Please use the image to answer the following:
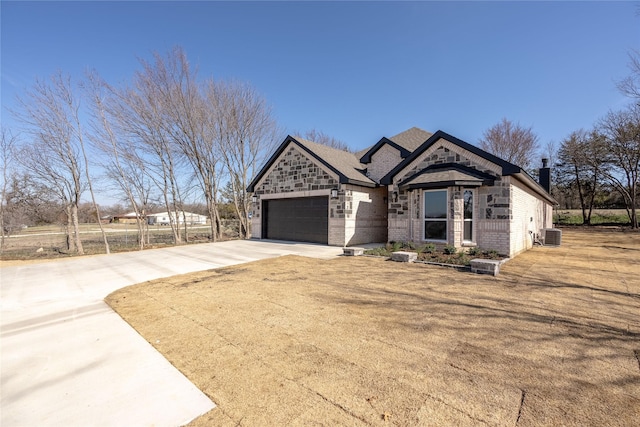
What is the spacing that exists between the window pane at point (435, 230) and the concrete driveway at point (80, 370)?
9.93 meters

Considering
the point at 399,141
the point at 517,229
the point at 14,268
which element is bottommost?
the point at 14,268

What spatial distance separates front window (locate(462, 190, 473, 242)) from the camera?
10.3 meters

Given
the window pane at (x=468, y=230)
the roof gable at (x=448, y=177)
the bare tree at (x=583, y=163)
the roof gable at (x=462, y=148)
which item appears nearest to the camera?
the roof gable at (x=462, y=148)

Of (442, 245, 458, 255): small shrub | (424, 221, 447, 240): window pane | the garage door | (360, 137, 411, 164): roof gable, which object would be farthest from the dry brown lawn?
(360, 137, 411, 164): roof gable

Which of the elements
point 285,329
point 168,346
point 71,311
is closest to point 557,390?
point 285,329

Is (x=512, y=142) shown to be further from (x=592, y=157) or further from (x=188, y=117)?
(x=188, y=117)

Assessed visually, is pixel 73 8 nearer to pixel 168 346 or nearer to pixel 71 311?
pixel 71 311

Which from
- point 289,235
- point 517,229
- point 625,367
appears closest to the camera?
point 625,367

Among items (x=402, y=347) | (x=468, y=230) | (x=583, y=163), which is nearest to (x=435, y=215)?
(x=468, y=230)

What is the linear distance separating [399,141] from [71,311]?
15867mm

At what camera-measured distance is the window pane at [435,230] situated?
1053 centimetres

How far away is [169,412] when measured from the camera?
2287 millimetres

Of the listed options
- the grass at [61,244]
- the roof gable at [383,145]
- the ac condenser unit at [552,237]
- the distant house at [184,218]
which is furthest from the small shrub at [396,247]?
the distant house at [184,218]

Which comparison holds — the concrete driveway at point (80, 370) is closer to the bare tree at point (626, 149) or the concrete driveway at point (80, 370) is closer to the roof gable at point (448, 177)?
the roof gable at point (448, 177)
